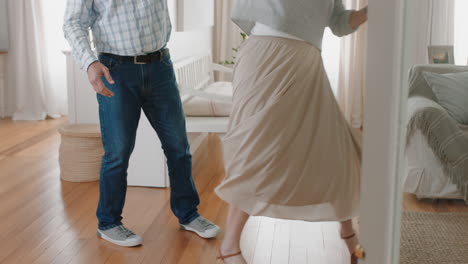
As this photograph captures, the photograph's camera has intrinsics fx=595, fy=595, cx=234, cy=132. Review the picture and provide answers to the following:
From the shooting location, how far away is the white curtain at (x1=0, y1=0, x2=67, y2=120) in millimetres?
5691

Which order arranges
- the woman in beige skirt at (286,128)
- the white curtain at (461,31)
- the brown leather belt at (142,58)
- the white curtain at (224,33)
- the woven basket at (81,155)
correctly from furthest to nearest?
the white curtain at (224,33) → the woven basket at (81,155) → the brown leather belt at (142,58) → the woman in beige skirt at (286,128) → the white curtain at (461,31)

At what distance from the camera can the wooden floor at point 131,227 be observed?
251 cm

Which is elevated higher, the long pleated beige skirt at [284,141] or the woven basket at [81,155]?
the long pleated beige skirt at [284,141]

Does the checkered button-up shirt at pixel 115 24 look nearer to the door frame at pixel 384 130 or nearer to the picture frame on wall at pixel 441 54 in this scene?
the door frame at pixel 384 130

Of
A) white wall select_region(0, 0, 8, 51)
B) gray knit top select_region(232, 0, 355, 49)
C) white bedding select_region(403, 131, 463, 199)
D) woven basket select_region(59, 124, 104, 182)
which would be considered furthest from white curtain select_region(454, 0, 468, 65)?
white wall select_region(0, 0, 8, 51)

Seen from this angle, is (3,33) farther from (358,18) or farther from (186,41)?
(358,18)

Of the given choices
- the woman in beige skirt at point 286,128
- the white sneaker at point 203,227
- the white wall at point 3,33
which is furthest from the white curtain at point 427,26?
the white wall at point 3,33

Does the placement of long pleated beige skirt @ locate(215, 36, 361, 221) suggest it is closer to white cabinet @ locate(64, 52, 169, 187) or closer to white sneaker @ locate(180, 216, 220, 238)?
white sneaker @ locate(180, 216, 220, 238)

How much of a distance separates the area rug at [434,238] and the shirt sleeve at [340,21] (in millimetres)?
421

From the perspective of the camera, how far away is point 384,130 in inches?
42.4

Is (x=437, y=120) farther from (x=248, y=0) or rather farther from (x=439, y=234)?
(x=248, y=0)

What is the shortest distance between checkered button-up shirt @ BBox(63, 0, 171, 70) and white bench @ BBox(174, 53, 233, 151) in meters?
1.09

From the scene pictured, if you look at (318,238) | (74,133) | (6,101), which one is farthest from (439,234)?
(6,101)

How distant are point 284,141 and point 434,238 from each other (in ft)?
2.67
